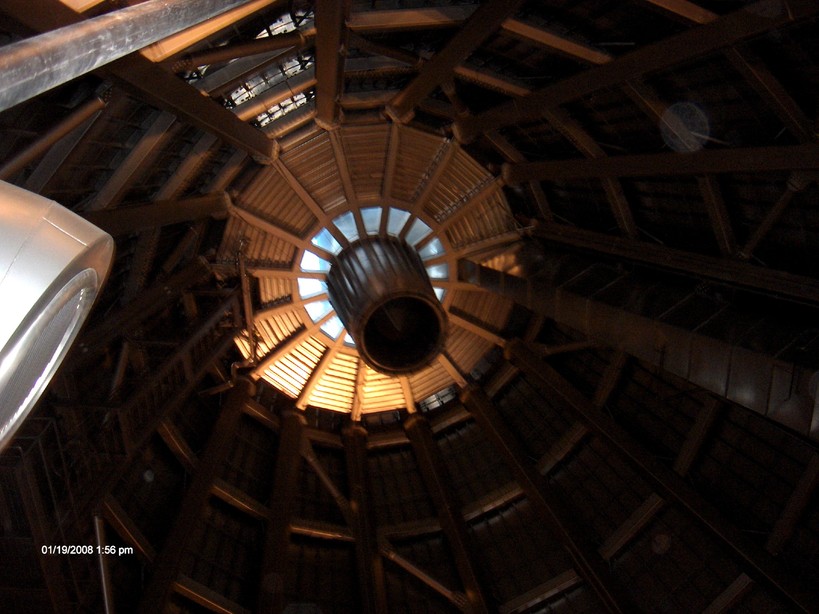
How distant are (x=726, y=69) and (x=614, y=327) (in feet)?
14.1

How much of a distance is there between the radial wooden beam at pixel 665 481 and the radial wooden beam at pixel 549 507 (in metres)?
1.34

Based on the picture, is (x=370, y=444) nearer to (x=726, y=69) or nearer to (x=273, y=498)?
(x=273, y=498)

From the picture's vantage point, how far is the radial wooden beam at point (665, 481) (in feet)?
41.5

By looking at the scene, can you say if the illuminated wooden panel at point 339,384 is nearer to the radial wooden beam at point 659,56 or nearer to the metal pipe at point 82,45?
the radial wooden beam at point 659,56

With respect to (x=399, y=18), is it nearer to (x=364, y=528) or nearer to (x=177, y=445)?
(x=177, y=445)

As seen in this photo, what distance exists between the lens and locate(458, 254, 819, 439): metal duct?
9492 millimetres

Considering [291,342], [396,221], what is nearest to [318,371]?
[291,342]

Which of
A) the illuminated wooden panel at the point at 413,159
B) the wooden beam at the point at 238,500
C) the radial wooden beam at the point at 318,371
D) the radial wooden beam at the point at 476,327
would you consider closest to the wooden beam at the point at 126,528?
the wooden beam at the point at 238,500

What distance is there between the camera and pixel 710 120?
37.2 feet

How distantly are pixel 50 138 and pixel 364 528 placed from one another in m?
10.7

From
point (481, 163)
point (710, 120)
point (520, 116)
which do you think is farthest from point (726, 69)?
point (481, 163)

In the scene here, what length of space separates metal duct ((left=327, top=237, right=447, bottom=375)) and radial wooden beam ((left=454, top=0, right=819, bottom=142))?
3.41 metres

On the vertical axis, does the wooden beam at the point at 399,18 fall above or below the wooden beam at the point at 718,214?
above

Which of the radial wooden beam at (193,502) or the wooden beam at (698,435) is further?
the wooden beam at (698,435)
